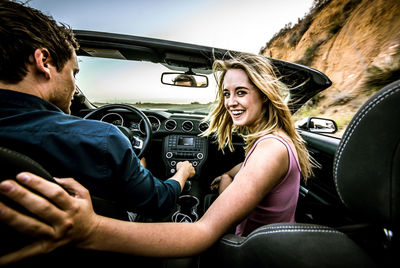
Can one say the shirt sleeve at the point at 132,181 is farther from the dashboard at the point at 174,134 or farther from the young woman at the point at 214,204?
the dashboard at the point at 174,134

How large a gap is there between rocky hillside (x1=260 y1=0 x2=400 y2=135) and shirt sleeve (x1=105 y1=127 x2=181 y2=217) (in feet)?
15.8

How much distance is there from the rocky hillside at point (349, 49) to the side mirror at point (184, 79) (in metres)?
3.60

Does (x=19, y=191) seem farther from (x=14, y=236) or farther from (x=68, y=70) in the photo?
(x=68, y=70)

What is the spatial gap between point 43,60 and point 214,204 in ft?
4.35

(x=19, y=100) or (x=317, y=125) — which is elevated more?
(x=19, y=100)

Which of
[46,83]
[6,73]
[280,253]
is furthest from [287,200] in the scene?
[6,73]

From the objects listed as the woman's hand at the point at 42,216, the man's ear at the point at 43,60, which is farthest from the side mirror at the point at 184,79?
the woman's hand at the point at 42,216

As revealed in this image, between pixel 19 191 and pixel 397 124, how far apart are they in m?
1.26

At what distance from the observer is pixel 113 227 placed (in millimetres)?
772

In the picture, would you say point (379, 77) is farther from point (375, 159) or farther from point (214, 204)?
point (214, 204)

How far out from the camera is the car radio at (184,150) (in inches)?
121

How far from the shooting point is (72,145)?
0.85 meters

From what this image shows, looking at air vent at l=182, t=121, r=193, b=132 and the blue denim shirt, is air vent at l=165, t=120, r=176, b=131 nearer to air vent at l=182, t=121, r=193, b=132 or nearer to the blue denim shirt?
air vent at l=182, t=121, r=193, b=132

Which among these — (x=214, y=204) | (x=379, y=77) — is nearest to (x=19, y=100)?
(x=214, y=204)
